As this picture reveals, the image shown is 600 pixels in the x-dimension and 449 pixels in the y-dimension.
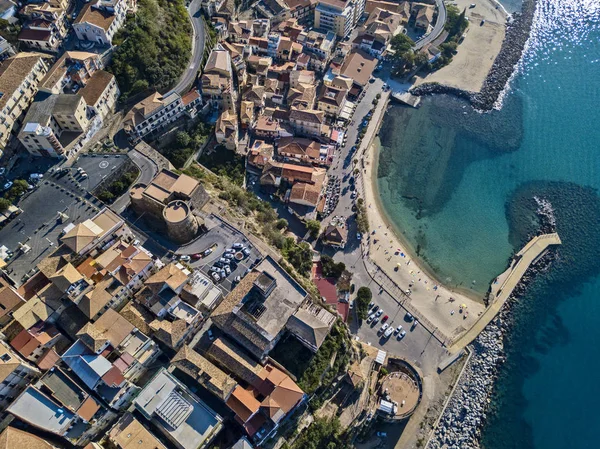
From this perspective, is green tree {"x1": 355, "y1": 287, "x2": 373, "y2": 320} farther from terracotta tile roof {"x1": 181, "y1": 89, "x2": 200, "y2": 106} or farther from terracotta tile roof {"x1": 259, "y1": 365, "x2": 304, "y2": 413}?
terracotta tile roof {"x1": 181, "y1": 89, "x2": 200, "y2": 106}

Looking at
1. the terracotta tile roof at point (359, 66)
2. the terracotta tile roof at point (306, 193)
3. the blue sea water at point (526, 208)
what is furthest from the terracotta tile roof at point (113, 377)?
the terracotta tile roof at point (359, 66)

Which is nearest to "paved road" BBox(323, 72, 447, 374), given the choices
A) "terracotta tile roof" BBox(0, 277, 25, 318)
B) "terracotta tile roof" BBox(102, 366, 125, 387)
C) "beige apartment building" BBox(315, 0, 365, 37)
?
"beige apartment building" BBox(315, 0, 365, 37)

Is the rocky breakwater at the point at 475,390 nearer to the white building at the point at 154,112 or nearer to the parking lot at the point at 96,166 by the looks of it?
the parking lot at the point at 96,166

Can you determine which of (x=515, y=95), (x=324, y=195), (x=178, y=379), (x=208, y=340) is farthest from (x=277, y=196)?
(x=515, y=95)

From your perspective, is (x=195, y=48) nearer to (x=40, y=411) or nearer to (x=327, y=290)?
(x=327, y=290)

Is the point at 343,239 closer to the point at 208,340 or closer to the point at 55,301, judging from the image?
the point at 208,340

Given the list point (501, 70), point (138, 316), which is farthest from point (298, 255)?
point (501, 70)
